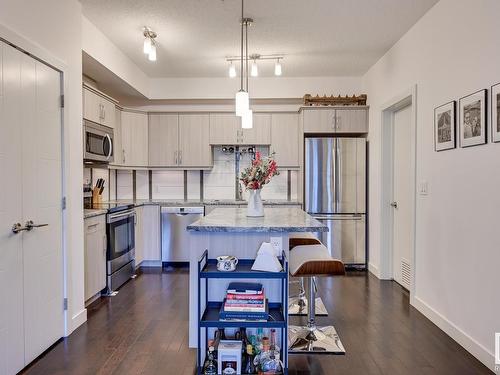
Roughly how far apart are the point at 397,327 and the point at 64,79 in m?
3.39

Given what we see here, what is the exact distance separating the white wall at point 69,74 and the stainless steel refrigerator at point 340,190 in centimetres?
291

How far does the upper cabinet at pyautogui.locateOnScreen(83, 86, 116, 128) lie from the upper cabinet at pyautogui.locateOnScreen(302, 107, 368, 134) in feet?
8.44

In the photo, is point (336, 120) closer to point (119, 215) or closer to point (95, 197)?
point (119, 215)

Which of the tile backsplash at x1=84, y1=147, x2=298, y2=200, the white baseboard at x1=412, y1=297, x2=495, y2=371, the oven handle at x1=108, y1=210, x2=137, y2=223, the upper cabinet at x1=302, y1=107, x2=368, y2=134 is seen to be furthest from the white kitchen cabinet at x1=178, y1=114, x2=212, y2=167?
the white baseboard at x1=412, y1=297, x2=495, y2=371

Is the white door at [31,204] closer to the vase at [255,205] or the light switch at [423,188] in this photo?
the vase at [255,205]

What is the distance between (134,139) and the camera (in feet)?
16.6

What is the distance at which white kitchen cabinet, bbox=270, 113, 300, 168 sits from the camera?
208 inches

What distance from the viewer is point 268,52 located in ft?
13.9

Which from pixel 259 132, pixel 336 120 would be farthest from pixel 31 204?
pixel 336 120

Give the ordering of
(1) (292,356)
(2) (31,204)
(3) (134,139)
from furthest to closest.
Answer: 1. (3) (134,139)
2. (1) (292,356)
3. (2) (31,204)

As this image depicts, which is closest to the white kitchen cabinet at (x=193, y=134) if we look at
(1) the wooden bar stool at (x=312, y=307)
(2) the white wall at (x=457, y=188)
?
(2) the white wall at (x=457, y=188)

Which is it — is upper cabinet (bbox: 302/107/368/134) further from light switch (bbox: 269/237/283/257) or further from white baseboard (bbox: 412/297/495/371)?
light switch (bbox: 269/237/283/257)

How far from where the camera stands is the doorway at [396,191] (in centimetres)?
389

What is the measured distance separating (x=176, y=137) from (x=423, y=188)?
3.47 metres
